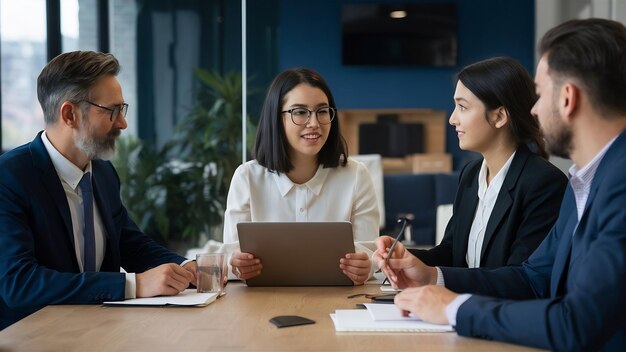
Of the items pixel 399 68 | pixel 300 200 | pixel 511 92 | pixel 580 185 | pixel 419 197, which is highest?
pixel 399 68

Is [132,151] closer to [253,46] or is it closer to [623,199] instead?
[253,46]

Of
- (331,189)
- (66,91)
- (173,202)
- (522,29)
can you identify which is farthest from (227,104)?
(522,29)

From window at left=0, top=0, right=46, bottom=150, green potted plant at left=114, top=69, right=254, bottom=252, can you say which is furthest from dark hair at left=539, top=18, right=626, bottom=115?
window at left=0, top=0, right=46, bottom=150

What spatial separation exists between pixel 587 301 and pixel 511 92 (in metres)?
1.01

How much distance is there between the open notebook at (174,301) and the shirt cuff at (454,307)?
62 cm

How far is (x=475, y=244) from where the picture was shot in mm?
2422

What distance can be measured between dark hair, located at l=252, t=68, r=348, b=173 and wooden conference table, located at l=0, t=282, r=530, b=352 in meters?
0.82

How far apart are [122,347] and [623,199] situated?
0.97 meters

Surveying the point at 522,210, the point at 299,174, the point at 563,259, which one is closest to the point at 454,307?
the point at 563,259

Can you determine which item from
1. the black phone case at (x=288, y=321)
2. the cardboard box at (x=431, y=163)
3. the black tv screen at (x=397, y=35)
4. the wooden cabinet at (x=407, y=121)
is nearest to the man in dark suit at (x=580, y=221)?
the black phone case at (x=288, y=321)

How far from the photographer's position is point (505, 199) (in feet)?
7.44

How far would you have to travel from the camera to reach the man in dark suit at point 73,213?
1994 millimetres

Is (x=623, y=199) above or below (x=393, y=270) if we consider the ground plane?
above

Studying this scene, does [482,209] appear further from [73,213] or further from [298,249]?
[73,213]
